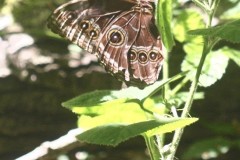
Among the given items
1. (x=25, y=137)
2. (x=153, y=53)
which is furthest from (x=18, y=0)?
(x=153, y=53)

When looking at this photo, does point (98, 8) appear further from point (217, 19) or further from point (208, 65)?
point (217, 19)

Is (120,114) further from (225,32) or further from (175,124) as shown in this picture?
(225,32)

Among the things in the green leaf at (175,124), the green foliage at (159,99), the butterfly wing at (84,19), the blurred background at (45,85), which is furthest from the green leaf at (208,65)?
the blurred background at (45,85)

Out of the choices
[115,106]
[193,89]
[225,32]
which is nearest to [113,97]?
[115,106]

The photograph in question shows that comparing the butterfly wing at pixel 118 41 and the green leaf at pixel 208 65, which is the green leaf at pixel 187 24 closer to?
the green leaf at pixel 208 65

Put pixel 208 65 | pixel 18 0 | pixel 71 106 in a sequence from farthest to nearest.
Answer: pixel 18 0 < pixel 208 65 < pixel 71 106

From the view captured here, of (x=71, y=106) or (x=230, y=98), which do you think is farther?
(x=230, y=98)

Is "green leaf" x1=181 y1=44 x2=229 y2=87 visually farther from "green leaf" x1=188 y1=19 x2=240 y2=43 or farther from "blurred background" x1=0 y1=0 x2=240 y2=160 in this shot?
"blurred background" x1=0 y1=0 x2=240 y2=160

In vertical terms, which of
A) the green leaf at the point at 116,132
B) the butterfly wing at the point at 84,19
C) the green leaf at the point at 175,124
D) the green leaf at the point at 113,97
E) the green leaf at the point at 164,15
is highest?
the butterfly wing at the point at 84,19
